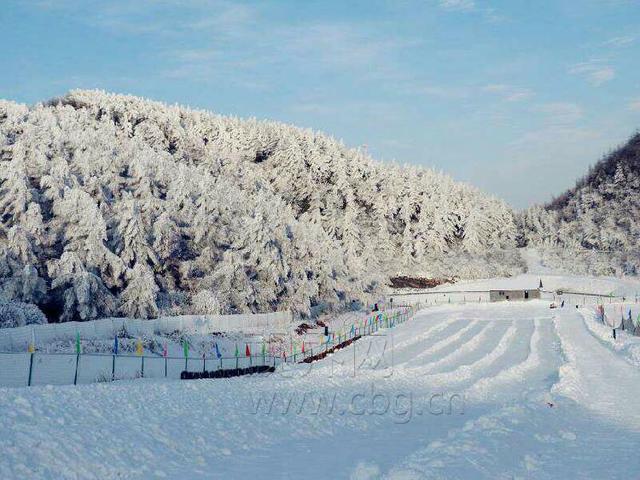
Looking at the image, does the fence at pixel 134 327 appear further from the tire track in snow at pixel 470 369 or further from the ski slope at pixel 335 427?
the tire track in snow at pixel 470 369

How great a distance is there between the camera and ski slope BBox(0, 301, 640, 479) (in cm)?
1188

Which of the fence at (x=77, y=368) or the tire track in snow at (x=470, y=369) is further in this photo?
the tire track in snow at (x=470, y=369)

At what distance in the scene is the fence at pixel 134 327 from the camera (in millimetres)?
30812

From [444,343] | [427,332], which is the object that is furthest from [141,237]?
[444,343]

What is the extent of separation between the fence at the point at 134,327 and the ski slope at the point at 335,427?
11.4 metres

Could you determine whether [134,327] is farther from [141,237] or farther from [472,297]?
[472,297]

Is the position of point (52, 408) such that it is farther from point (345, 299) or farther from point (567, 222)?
point (567, 222)

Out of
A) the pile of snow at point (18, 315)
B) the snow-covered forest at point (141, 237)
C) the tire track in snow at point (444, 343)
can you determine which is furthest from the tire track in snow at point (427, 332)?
the pile of snow at point (18, 315)

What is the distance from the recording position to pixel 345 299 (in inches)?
2778

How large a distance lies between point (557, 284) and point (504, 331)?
50564mm

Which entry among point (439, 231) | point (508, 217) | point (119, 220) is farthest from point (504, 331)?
point (508, 217)

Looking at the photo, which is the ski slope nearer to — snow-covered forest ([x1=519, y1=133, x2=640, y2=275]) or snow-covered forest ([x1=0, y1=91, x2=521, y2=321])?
snow-covered forest ([x1=0, y1=91, x2=521, y2=321])

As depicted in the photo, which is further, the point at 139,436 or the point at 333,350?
the point at 333,350

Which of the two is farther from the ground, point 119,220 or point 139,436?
point 119,220
